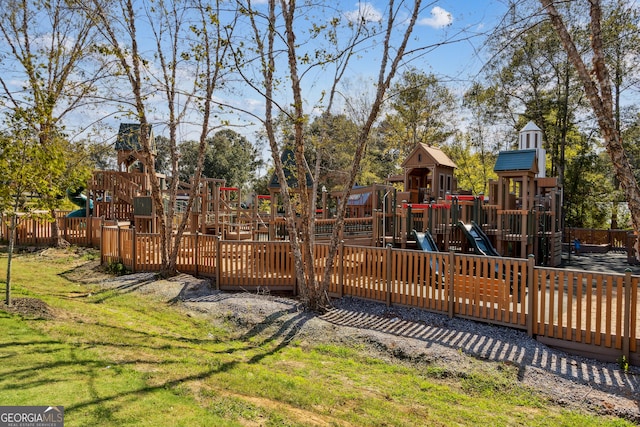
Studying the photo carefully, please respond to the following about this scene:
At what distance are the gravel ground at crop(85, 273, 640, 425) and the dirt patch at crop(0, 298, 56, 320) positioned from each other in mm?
2443

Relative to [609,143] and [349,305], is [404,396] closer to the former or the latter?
[609,143]

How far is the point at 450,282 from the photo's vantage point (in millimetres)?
7703

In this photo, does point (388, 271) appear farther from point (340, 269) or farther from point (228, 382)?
point (228, 382)

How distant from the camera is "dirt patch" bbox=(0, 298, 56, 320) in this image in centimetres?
624

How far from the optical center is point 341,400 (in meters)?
4.30

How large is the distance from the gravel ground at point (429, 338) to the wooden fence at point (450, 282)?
257mm

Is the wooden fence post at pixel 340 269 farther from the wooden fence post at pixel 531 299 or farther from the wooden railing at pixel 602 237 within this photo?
the wooden railing at pixel 602 237

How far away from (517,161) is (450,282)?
922 centimetres

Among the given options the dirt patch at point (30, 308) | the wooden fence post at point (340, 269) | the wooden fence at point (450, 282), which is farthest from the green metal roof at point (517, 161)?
the dirt patch at point (30, 308)

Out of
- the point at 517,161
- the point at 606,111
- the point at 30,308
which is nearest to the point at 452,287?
the point at 606,111

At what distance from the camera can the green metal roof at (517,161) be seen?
47.8ft

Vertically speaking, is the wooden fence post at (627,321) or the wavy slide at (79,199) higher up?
the wavy slide at (79,199)

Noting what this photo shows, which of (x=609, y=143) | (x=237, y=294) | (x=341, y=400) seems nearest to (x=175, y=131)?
(x=237, y=294)

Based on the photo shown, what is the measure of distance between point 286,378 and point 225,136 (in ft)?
146
